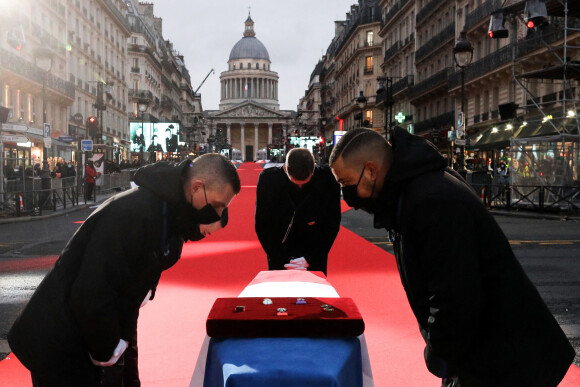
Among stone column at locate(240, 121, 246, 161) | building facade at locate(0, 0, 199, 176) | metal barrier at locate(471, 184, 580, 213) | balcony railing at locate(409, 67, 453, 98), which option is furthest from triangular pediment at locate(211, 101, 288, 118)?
metal barrier at locate(471, 184, 580, 213)

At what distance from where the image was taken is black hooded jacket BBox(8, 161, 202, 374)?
244cm

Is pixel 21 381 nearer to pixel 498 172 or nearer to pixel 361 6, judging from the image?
pixel 498 172

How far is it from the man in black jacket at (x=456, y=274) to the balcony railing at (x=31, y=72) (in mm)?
25206

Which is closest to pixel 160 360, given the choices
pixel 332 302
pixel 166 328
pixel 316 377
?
pixel 166 328

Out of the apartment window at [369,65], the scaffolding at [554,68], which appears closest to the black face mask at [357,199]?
the scaffolding at [554,68]

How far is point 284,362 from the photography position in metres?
2.37

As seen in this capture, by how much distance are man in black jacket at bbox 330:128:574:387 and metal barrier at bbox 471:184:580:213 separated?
54.8 ft

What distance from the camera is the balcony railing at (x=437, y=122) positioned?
40.0 meters

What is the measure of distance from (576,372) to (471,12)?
33.2 meters

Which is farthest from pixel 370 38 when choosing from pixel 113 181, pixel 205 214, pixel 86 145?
pixel 205 214

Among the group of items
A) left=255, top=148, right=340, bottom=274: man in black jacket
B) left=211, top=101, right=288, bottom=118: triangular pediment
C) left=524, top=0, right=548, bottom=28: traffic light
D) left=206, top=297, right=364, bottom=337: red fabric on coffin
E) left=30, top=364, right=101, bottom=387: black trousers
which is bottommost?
left=30, top=364, right=101, bottom=387: black trousers

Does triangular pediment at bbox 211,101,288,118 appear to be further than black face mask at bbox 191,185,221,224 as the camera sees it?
Yes

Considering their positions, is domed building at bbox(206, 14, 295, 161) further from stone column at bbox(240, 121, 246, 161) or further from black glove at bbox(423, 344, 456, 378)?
black glove at bbox(423, 344, 456, 378)

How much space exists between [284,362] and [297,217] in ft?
7.92
